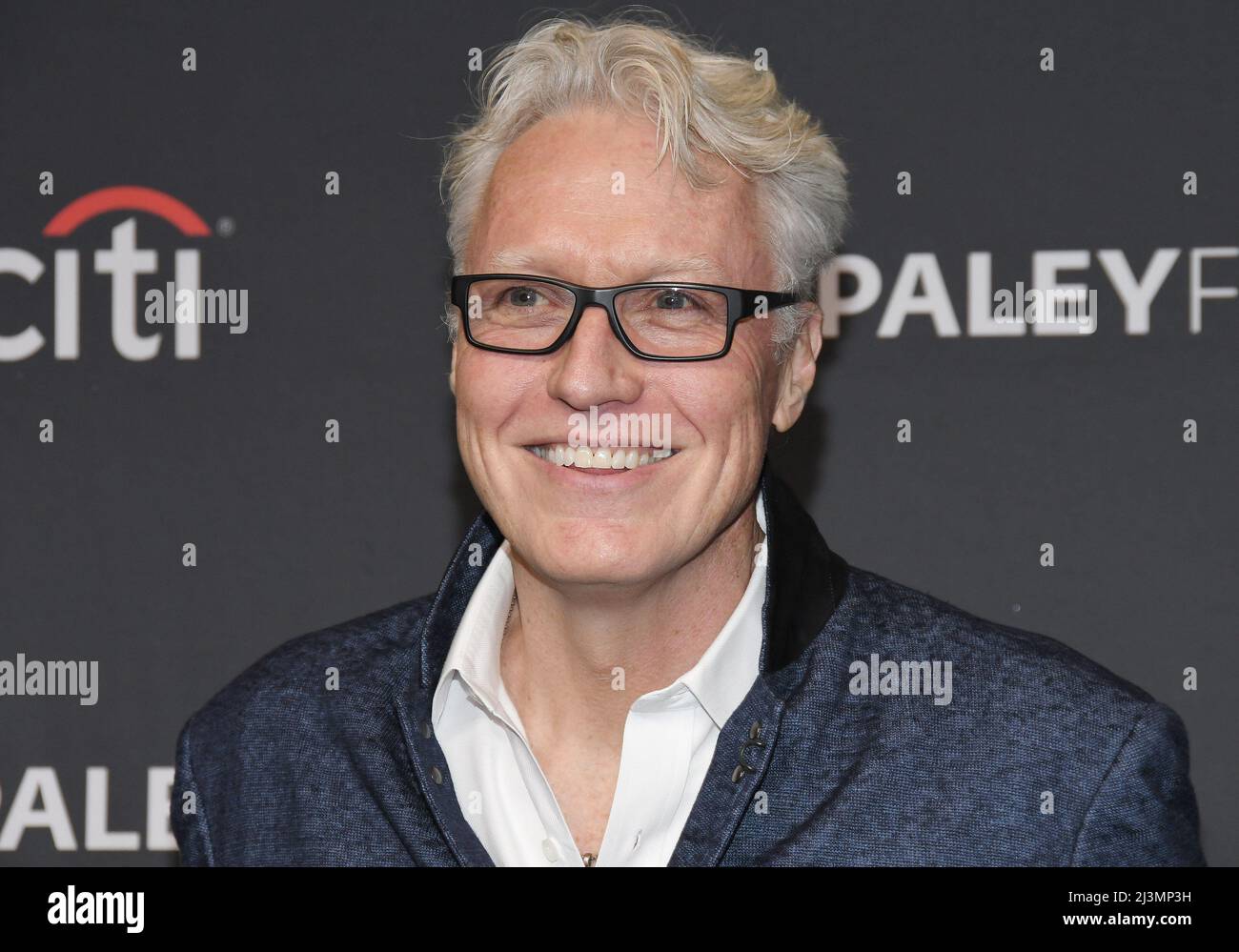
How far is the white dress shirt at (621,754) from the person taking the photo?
1.35 m

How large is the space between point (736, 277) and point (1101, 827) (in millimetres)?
669

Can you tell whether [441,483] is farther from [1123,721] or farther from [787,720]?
[1123,721]

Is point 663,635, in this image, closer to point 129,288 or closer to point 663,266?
point 663,266

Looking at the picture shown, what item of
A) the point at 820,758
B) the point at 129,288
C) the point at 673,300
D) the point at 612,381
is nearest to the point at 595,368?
the point at 612,381

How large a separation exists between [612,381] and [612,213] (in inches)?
7.1

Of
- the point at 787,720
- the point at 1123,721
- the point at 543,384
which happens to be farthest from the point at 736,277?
the point at 1123,721

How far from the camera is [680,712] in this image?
4.58ft

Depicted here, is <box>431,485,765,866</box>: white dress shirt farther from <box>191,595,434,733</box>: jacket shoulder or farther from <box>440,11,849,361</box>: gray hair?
<box>440,11,849,361</box>: gray hair

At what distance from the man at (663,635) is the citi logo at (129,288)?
1016 millimetres

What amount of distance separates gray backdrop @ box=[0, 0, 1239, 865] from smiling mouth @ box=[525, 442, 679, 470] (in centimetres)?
92

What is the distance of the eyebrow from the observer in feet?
4.32

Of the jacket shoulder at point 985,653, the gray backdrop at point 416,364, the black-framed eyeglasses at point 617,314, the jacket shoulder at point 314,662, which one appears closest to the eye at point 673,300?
the black-framed eyeglasses at point 617,314

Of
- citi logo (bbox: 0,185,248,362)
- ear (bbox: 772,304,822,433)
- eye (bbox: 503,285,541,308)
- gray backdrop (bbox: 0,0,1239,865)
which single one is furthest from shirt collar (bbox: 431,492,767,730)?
citi logo (bbox: 0,185,248,362)

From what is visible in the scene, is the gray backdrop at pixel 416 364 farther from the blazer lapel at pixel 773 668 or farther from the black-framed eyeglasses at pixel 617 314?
the black-framed eyeglasses at pixel 617 314
